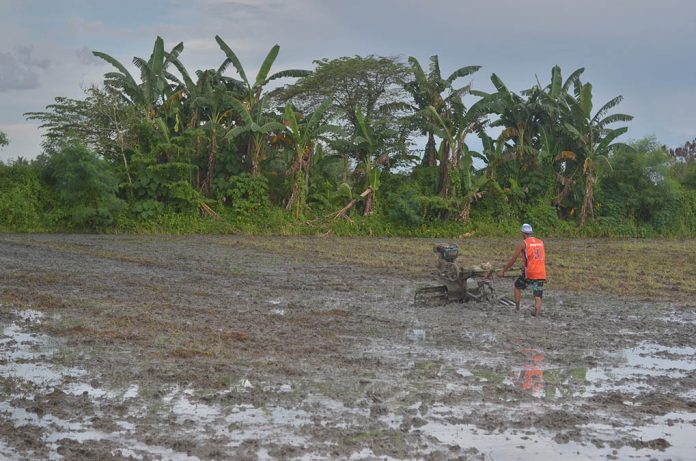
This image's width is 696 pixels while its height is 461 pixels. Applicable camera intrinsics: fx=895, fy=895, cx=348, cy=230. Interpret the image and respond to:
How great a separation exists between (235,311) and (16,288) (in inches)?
164

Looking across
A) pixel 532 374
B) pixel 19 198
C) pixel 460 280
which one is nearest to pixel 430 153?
pixel 19 198

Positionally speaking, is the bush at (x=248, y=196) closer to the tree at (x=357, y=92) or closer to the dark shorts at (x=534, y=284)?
the tree at (x=357, y=92)

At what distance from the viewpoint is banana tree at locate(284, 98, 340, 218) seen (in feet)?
96.1

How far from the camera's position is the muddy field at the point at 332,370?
6.31 m

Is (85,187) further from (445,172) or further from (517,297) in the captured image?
(517,297)

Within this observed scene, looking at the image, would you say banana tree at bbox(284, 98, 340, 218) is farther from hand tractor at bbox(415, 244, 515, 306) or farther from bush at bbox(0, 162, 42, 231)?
hand tractor at bbox(415, 244, 515, 306)

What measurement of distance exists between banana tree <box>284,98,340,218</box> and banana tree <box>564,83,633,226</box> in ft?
27.0

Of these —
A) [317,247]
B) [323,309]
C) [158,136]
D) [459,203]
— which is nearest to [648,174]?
[459,203]

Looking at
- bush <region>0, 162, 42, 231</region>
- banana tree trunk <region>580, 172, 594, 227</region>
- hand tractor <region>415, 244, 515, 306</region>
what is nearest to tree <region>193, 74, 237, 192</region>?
bush <region>0, 162, 42, 231</region>

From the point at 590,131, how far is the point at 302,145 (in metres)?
9.94

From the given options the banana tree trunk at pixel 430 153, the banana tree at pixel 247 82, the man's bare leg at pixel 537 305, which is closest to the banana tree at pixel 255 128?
the banana tree at pixel 247 82

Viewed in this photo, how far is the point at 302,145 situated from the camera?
29.7 metres

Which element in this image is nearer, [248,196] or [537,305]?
[537,305]

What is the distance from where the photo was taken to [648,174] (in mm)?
33719
